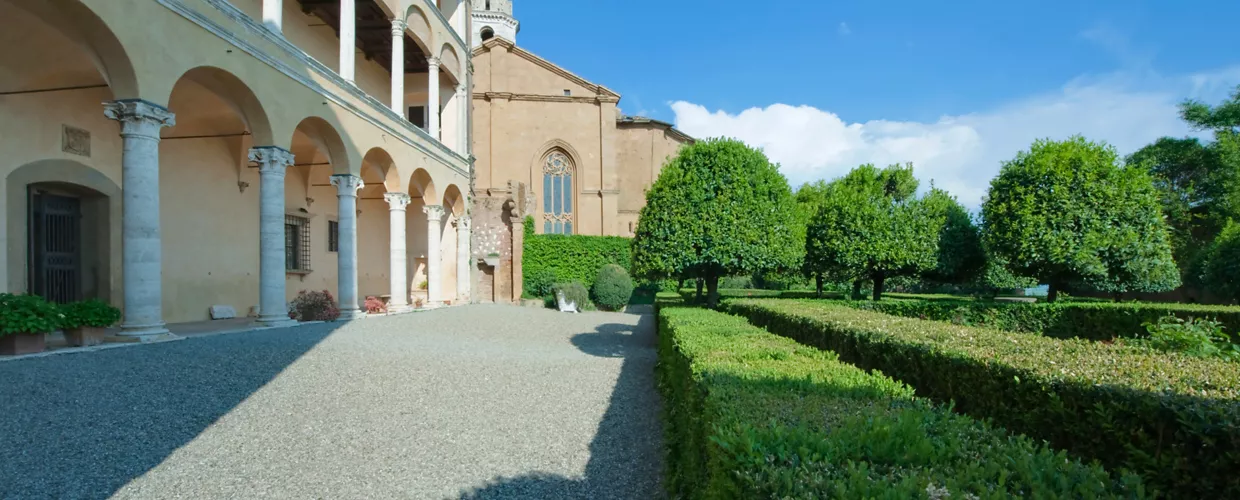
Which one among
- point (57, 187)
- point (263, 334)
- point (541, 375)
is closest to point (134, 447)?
point (541, 375)

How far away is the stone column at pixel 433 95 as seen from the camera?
18938mm

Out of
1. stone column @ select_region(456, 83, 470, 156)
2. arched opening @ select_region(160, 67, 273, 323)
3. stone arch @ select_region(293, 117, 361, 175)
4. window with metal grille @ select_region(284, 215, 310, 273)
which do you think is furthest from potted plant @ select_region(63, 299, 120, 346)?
stone column @ select_region(456, 83, 470, 156)

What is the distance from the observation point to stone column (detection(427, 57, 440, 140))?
18.9 metres

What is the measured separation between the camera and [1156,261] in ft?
45.8

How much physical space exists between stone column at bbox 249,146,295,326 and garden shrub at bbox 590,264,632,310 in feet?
42.3

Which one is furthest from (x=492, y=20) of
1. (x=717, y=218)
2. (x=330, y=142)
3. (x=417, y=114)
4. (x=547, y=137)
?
(x=717, y=218)

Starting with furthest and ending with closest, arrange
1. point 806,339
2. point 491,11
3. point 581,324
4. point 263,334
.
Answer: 1. point 491,11
2. point 581,324
3. point 263,334
4. point 806,339

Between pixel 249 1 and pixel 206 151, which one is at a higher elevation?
pixel 249 1

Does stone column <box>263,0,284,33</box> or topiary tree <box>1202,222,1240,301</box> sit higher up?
stone column <box>263,0,284,33</box>

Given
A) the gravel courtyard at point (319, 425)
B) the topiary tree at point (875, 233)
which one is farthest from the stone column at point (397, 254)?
the topiary tree at point (875, 233)

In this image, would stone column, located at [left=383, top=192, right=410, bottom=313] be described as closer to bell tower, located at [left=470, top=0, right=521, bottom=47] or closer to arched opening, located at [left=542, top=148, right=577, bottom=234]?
arched opening, located at [left=542, top=148, right=577, bottom=234]

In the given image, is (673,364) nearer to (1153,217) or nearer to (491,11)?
(1153,217)

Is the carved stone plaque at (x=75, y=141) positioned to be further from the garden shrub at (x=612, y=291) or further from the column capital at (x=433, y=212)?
the garden shrub at (x=612, y=291)

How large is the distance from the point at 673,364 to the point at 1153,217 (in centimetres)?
1459
